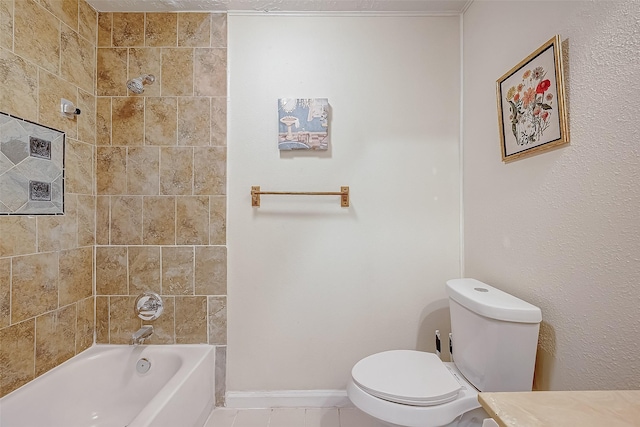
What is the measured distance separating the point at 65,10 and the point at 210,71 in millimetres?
724

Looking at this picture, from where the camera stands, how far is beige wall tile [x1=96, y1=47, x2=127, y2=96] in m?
1.60

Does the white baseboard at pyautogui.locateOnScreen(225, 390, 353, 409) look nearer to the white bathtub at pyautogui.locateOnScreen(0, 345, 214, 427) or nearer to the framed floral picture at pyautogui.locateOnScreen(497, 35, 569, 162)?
the white bathtub at pyautogui.locateOnScreen(0, 345, 214, 427)

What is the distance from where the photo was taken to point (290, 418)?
1506 mm

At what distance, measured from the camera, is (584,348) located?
2.91ft

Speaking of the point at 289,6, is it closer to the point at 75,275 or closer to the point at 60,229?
the point at 60,229

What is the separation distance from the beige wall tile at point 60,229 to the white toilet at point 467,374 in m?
1.55

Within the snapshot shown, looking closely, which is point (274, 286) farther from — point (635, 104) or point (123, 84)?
point (635, 104)

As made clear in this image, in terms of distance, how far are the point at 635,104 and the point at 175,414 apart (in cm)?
190

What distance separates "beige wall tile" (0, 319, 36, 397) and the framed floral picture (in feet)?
7.42

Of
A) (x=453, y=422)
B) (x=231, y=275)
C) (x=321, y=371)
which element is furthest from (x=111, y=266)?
(x=453, y=422)

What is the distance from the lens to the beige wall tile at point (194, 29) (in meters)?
1.60

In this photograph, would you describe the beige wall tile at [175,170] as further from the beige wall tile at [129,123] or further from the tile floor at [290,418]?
the tile floor at [290,418]

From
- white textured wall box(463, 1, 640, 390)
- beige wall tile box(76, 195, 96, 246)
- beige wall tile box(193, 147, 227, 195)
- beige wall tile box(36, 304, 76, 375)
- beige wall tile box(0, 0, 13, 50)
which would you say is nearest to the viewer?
white textured wall box(463, 1, 640, 390)

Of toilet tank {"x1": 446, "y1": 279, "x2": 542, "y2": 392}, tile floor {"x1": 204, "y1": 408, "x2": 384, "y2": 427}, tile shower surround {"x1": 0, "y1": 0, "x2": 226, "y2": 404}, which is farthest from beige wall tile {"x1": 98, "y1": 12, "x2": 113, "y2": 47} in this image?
toilet tank {"x1": 446, "y1": 279, "x2": 542, "y2": 392}
